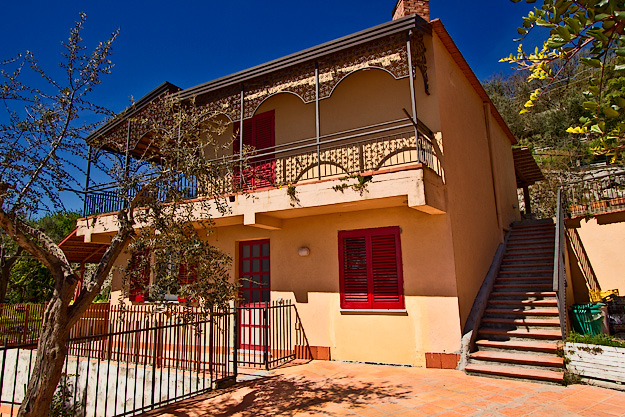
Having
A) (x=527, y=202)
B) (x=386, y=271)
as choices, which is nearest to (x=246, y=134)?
(x=386, y=271)

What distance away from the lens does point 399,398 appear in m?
6.12

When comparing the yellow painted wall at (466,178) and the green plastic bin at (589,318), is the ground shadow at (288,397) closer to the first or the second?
the yellow painted wall at (466,178)

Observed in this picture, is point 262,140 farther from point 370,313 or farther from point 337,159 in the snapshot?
point 370,313

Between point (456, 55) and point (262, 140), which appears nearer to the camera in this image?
point (456, 55)

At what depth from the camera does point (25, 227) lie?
497 centimetres

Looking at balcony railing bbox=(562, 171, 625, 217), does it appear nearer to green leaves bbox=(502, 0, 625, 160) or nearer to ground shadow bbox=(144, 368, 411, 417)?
ground shadow bbox=(144, 368, 411, 417)

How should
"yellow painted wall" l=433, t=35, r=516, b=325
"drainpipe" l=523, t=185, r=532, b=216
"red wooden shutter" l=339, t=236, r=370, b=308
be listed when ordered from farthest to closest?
"drainpipe" l=523, t=185, r=532, b=216 → "red wooden shutter" l=339, t=236, r=370, b=308 → "yellow painted wall" l=433, t=35, r=516, b=325

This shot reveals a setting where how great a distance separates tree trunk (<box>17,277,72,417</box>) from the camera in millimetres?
4648

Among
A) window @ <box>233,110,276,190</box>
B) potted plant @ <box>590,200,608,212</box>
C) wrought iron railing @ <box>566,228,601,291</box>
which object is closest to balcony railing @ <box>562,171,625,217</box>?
potted plant @ <box>590,200,608,212</box>

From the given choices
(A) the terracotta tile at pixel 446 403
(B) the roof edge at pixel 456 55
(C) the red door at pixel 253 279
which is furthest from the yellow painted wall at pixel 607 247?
(C) the red door at pixel 253 279

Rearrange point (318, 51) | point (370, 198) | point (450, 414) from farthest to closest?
point (318, 51), point (370, 198), point (450, 414)

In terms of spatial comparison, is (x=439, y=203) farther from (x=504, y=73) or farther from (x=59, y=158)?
(x=504, y=73)

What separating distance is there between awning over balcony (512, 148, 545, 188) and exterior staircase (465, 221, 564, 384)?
5003 mm

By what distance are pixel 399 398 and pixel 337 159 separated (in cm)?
600
